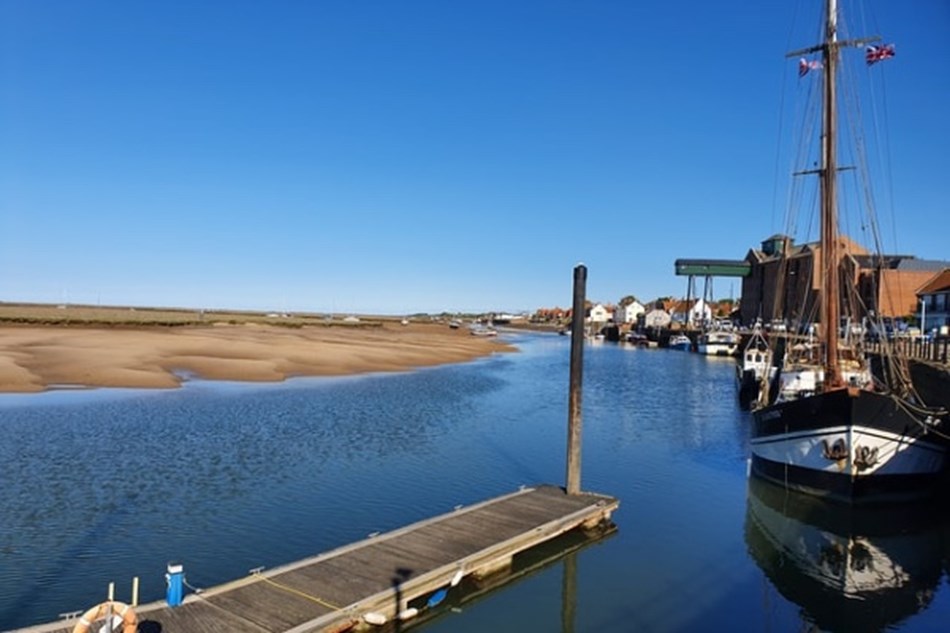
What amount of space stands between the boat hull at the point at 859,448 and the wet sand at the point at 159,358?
1461 inches

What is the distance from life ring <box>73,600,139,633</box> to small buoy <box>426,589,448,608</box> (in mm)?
5685

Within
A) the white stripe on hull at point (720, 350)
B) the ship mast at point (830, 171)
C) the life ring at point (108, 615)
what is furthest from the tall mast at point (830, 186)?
the white stripe on hull at point (720, 350)

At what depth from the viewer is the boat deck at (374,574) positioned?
1144cm

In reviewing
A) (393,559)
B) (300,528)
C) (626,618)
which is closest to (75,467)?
(300,528)

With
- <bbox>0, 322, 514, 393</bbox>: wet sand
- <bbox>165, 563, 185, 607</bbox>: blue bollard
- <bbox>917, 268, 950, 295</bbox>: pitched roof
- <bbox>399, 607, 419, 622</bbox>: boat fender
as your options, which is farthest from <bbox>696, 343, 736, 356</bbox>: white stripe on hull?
<bbox>165, 563, 185, 607</bbox>: blue bollard

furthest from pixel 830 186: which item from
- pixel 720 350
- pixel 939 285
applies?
pixel 720 350

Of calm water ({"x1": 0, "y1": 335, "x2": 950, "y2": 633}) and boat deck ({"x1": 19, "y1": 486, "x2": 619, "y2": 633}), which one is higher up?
boat deck ({"x1": 19, "y1": 486, "x2": 619, "y2": 633})

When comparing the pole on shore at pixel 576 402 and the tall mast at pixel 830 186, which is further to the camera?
the tall mast at pixel 830 186

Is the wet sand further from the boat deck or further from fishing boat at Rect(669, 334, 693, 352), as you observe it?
fishing boat at Rect(669, 334, 693, 352)

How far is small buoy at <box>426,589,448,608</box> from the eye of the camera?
1390cm

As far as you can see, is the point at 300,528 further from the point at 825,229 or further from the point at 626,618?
the point at 825,229

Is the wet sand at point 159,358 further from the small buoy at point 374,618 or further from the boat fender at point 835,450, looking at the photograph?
the boat fender at point 835,450

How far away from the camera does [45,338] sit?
6750cm

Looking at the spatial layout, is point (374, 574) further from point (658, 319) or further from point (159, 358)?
point (658, 319)
